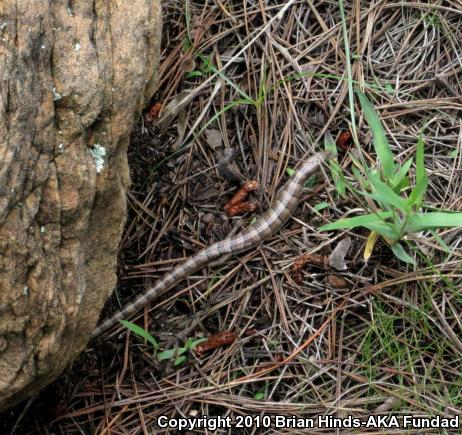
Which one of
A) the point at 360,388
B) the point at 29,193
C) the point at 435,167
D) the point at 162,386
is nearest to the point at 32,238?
the point at 29,193

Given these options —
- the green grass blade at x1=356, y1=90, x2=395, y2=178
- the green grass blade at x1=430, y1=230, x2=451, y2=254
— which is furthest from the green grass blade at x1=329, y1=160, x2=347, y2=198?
the green grass blade at x1=430, y1=230, x2=451, y2=254

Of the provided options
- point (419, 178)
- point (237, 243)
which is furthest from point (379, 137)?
point (237, 243)

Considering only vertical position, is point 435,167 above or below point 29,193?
below

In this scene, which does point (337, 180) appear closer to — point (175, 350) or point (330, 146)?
point (330, 146)

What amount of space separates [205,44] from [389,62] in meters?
1.13

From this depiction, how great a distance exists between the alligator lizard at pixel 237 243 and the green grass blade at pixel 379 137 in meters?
0.52

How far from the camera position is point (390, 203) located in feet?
10.6

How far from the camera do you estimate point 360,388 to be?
3.44 m

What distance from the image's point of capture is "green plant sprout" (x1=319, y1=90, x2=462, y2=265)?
10.5 feet

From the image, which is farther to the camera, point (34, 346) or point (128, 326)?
point (128, 326)

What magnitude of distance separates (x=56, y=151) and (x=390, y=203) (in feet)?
5.16

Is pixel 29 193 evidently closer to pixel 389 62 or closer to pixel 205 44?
pixel 205 44

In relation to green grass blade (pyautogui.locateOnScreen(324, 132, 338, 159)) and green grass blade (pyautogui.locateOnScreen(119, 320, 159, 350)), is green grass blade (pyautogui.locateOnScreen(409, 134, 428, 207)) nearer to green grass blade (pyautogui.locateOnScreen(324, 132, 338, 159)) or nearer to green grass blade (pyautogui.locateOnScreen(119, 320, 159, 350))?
green grass blade (pyautogui.locateOnScreen(324, 132, 338, 159))

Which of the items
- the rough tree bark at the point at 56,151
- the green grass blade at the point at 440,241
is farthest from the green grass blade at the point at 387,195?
the rough tree bark at the point at 56,151
